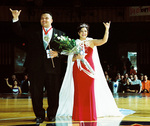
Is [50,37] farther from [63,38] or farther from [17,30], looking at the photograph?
[17,30]

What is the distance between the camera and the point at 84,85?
3.86 m

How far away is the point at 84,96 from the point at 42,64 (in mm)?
801

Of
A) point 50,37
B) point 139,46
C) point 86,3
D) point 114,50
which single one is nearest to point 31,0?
point 86,3

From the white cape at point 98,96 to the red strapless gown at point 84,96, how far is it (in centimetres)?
47

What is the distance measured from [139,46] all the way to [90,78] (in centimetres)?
1043

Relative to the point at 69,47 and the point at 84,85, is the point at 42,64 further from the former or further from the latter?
the point at 84,85

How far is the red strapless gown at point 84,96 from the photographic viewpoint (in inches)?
149

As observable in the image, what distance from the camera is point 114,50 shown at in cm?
1430

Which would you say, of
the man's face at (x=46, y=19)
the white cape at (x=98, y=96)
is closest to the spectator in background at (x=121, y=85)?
the white cape at (x=98, y=96)

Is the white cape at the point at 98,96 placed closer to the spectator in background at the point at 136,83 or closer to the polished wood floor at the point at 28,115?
the polished wood floor at the point at 28,115

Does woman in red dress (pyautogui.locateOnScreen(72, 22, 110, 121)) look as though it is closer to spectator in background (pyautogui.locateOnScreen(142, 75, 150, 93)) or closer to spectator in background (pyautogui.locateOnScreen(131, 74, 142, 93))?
spectator in background (pyautogui.locateOnScreen(131, 74, 142, 93))

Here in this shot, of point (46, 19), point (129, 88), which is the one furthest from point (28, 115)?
point (129, 88)

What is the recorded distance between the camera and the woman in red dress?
12.4 ft

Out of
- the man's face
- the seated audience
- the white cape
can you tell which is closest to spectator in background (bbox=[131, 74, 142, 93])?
the seated audience
